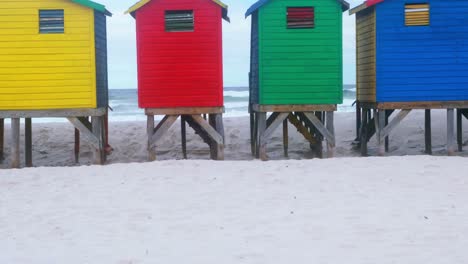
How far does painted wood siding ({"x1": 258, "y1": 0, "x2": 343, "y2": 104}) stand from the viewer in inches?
601

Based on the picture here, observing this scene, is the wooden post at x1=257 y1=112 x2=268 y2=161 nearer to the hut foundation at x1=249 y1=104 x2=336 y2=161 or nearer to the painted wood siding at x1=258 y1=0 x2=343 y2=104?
the hut foundation at x1=249 y1=104 x2=336 y2=161

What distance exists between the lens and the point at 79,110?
1510cm

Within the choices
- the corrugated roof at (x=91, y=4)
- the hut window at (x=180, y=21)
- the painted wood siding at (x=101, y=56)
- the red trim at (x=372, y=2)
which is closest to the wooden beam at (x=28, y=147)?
the painted wood siding at (x=101, y=56)

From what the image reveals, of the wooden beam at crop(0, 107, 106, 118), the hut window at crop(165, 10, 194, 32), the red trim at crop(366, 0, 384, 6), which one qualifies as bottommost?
the wooden beam at crop(0, 107, 106, 118)

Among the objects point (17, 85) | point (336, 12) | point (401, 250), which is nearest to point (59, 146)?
point (17, 85)

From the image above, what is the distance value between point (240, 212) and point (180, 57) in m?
6.83

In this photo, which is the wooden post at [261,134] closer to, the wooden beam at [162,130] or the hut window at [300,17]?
the wooden beam at [162,130]

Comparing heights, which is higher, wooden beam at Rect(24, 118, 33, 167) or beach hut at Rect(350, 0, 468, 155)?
beach hut at Rect(350, 0, 468, 155)

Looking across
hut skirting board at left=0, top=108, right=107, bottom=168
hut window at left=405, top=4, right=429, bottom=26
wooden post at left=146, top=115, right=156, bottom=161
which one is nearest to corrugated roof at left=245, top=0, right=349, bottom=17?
hut window at left=405, top=4, right=429, bottom=26

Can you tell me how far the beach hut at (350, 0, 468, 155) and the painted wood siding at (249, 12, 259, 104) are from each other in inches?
106

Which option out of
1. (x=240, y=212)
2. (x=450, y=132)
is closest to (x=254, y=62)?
(x=450, y=132)

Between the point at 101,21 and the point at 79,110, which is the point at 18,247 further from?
the point at 101,21

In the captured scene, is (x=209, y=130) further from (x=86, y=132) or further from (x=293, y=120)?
(x=86, y=132)

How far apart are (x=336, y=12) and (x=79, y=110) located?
6277mm
